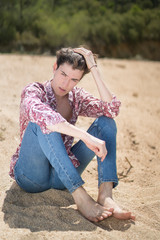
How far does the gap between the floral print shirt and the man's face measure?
0.34ft

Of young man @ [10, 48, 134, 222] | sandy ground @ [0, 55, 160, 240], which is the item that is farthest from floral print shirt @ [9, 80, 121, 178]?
sandy ground @ [0, 55, 160, 240]

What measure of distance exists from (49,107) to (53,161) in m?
0.36

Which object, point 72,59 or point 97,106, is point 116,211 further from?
point 72,59

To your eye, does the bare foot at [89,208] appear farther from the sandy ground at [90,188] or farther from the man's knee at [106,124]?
the man's knee at [106,124]

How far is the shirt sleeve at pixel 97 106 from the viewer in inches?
97.3

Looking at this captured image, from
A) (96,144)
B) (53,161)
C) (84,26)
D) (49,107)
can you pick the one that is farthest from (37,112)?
(84,26)

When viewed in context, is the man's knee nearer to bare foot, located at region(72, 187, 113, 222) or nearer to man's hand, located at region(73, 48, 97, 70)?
man's hand, located at region(73, 48, 97, 70)

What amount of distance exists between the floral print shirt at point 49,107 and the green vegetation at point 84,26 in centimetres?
738

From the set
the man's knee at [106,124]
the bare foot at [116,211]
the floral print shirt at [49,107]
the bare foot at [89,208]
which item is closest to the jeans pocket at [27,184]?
the floral print shirt at [49,107]

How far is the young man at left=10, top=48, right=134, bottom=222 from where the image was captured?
2.05 meters

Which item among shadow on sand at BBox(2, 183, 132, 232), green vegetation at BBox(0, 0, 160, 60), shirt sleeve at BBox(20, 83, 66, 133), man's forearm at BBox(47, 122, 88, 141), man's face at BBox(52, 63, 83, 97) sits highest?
man's face at BBox(52, 63, 83, 97)

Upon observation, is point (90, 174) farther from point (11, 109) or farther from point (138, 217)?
point (11, 109)

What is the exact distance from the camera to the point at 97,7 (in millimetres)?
12750

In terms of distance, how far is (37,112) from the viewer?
2.04 metres
